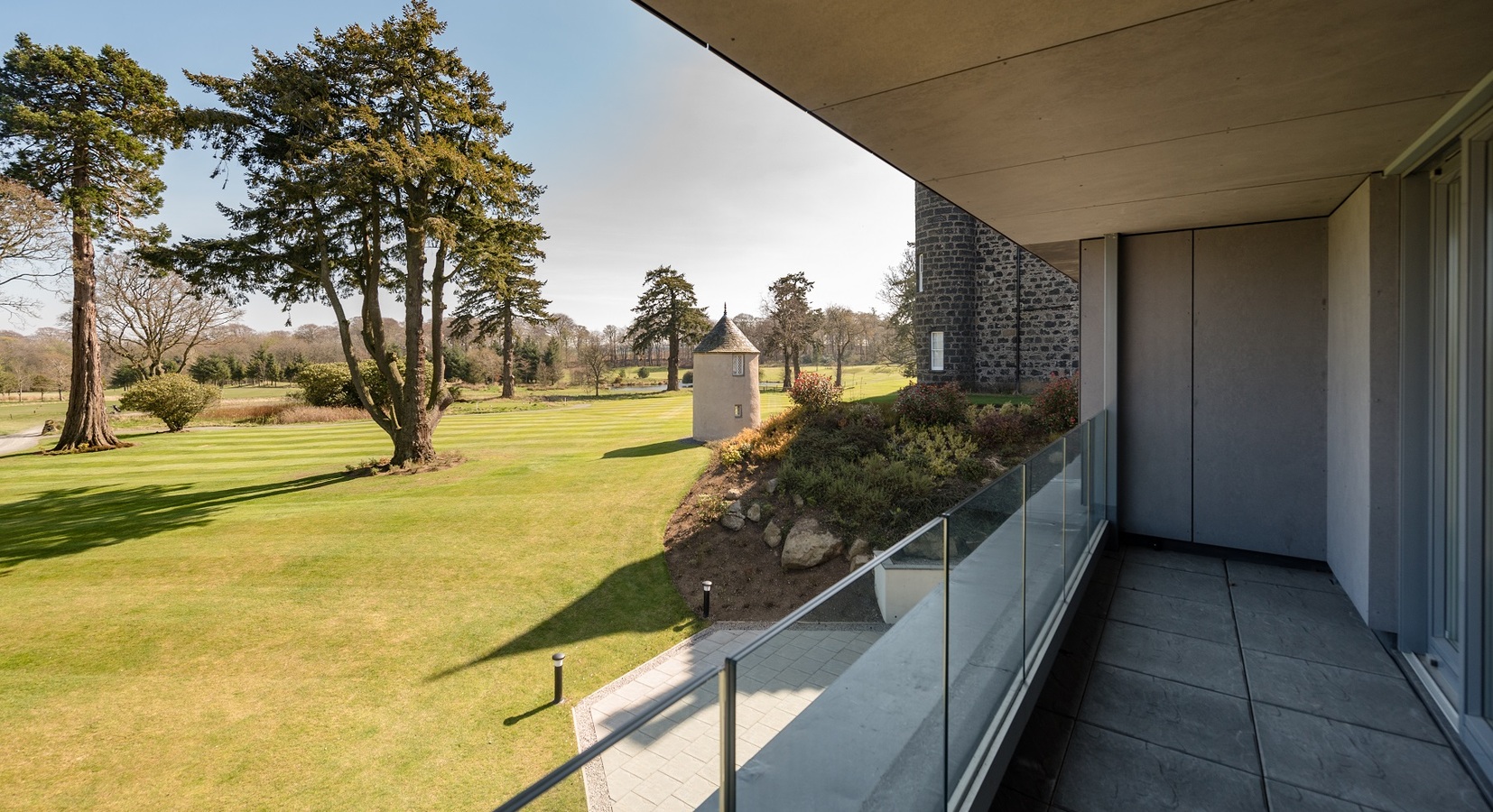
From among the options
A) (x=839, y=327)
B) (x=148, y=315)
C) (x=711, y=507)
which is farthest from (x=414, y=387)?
(x=839, y=327)

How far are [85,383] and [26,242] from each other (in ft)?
12.7

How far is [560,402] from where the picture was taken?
29.9m

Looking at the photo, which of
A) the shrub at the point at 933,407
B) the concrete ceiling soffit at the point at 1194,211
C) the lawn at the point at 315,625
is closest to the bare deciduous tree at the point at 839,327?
the lawn at the point at 315,625

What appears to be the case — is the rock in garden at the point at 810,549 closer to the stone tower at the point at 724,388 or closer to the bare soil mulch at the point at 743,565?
the bare soil mulch at the point at 743,565

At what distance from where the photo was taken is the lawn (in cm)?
489

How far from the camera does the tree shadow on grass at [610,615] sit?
6.83 metres

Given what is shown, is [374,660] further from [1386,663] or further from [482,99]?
[482,99]

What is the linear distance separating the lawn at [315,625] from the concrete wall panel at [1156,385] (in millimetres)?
5034

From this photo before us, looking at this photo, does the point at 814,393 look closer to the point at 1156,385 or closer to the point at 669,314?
the point at 1156,385

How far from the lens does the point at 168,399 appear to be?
18109 millimetres

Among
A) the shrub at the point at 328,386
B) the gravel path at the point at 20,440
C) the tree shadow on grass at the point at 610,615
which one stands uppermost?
the shrub at the point at 328,386

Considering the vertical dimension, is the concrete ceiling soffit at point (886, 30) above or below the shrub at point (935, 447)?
above

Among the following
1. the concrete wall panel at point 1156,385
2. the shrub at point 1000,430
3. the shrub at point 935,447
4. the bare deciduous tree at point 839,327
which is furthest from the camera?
the bare deciduous tree at point 839,327

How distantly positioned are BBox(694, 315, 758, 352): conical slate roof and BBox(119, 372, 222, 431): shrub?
1580 cm
